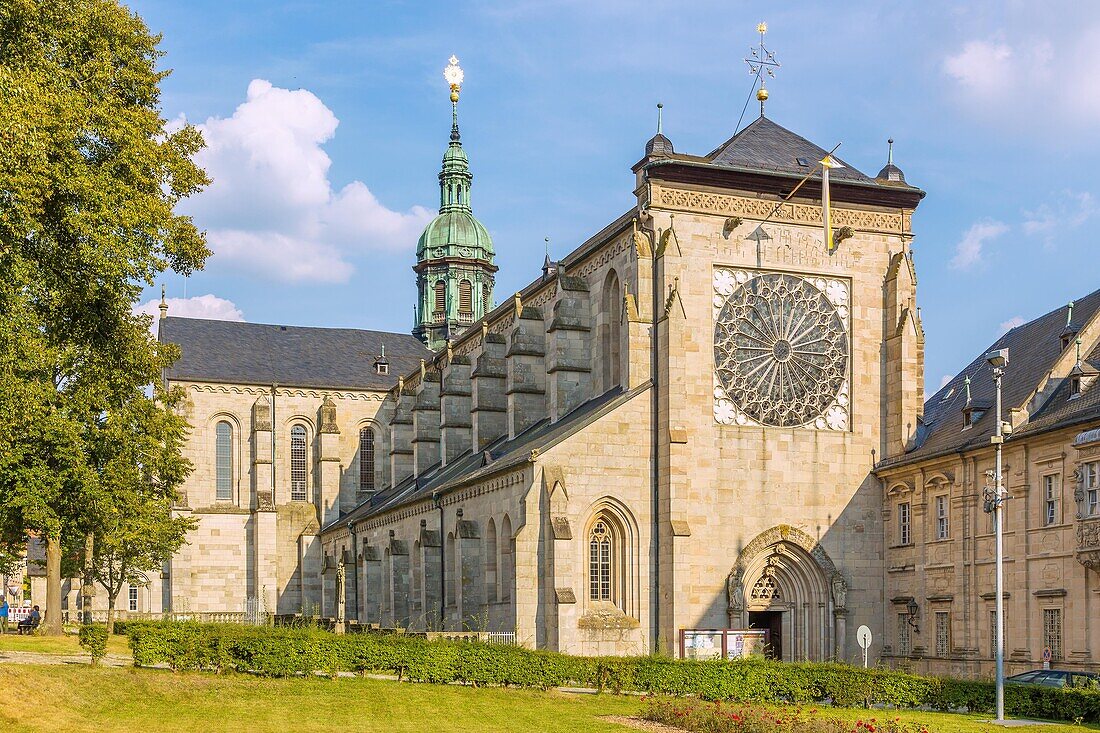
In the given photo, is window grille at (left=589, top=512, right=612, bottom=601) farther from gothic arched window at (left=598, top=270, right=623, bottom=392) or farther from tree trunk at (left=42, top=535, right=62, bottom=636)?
tree trunk at (left=42, top=535, right=62, bottom=636)

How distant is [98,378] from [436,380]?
35.3 m

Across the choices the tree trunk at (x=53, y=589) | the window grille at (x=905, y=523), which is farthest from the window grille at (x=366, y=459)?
the window grille at (x=905, y=523)

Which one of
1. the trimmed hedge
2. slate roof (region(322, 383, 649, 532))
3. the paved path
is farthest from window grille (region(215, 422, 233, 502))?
the trimmed hedge

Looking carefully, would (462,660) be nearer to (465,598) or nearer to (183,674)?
(183,674)

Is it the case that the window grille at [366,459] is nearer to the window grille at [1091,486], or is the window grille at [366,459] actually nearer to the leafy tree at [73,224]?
the leafy tree at [73,224]

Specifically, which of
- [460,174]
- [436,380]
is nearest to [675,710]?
[436,380]

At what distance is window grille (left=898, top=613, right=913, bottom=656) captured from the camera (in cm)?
4234

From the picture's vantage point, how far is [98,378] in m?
33.1

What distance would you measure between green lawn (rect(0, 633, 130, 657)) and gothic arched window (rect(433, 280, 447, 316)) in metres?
45.8

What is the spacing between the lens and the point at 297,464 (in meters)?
76.9

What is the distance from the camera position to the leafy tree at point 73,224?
90.7 feet

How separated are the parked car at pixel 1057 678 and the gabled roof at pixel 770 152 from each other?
18.9 m

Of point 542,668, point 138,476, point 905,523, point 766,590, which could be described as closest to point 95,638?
point 542,668

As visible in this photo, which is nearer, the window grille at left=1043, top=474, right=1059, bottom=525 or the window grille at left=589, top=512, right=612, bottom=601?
the window grille at left=1043, top=474, right=1059, bottom=525
